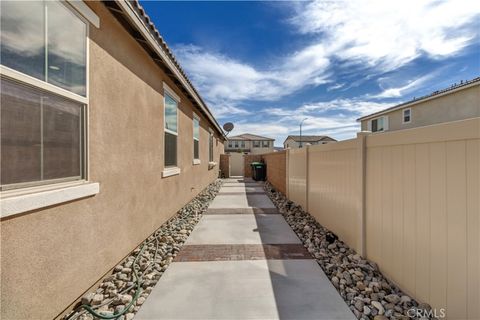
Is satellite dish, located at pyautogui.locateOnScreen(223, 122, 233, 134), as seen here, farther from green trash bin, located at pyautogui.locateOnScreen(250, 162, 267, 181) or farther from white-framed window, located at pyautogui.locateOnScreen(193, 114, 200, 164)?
white-framed window, located at pyautogui.locateOnScreen(193, 114, 200, 164)

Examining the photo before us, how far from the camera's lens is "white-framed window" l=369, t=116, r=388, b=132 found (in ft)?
75.1

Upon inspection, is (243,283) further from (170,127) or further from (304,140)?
(304,140)

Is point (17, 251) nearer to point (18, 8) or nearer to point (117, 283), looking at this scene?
point (117, 283)

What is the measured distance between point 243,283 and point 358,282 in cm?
149

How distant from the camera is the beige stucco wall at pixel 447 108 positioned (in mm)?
15031

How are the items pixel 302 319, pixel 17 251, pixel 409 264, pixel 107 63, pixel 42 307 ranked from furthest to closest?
pixel 107 63, pixel 409 264, pixel 302 319, pixel 42 307, pixel 17 251

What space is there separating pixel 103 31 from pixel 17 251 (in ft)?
8.98

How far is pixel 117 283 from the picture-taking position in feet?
9.65

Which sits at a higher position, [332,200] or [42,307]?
[332,200]

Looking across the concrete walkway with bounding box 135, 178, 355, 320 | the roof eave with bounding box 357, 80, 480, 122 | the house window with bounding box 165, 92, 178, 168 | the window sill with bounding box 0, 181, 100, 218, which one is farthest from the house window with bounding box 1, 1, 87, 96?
the roof eave with bounding box 357, 80, 480, 122

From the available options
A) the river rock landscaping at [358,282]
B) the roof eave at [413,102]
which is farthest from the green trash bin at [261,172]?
the roof eave at [413,102]

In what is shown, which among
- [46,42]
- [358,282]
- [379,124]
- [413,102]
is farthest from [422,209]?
[379,124]

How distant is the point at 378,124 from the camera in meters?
23.9

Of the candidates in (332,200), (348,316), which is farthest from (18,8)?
(332,200)
